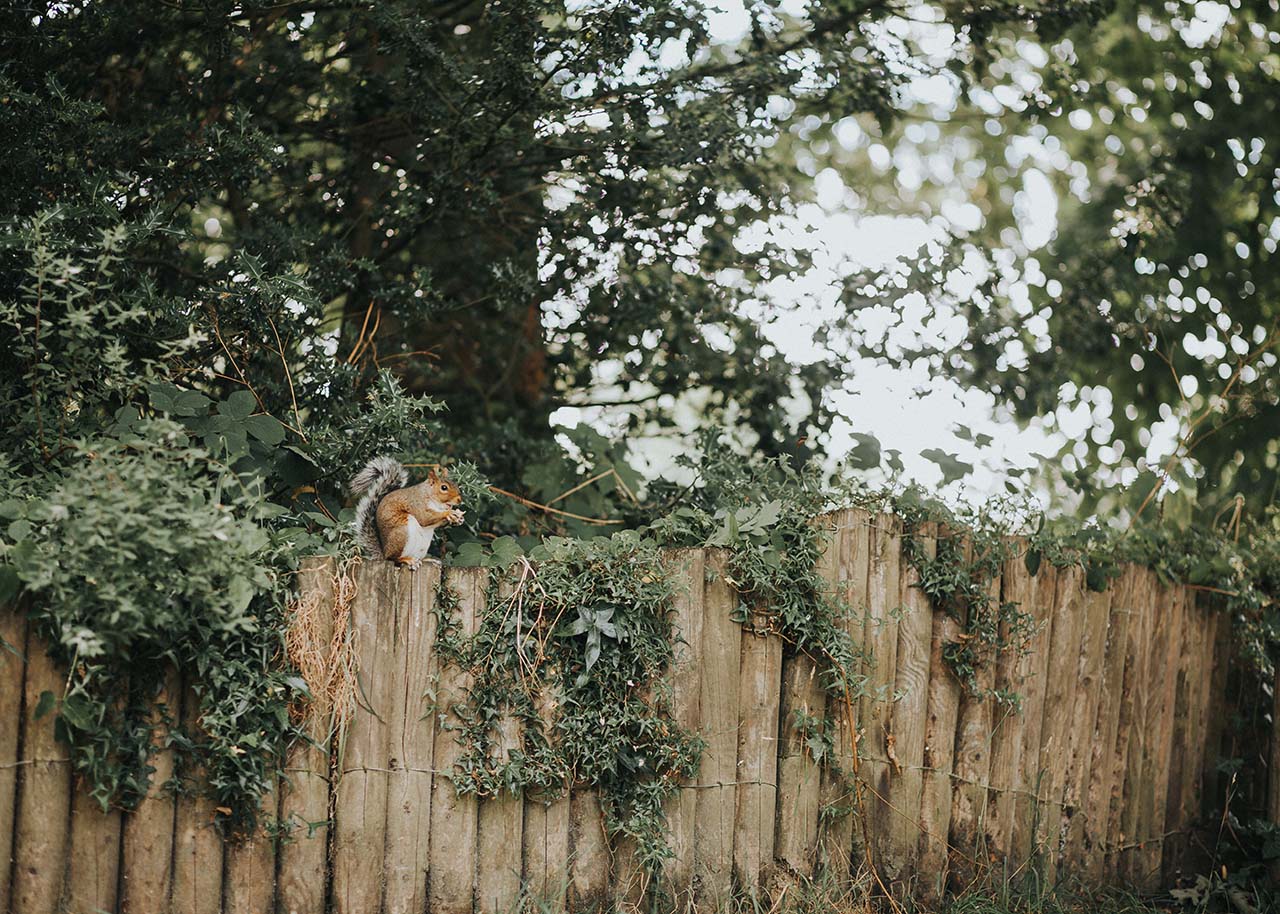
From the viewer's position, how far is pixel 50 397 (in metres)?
3.50

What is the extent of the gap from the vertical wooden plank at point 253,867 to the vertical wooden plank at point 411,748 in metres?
0.35

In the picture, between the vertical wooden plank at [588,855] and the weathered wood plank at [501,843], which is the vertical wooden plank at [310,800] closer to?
the weathered wood plank at [501,843]

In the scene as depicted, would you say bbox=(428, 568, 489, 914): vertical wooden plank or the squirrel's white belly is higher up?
the squirrel's white belly

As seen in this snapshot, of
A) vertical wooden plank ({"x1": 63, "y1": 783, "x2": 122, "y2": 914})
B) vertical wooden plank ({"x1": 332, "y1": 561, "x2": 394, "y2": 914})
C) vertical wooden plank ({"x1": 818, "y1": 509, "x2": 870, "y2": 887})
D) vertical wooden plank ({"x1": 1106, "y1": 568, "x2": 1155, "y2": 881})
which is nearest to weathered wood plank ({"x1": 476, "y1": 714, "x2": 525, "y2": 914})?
vertical wooden plank ({"x1": 332, "y1": 561, "x2": 394, "y2": 914})

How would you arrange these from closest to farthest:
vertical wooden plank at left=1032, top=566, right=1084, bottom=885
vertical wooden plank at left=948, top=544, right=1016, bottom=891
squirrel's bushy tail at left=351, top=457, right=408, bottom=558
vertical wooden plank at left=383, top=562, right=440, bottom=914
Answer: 1. vertical wooden plank at left=383, top=562, right=440, bottom=914
2. squirrel's bushy tail at left=351, top=457, right=408, bottom=558
3. vertical wooden plank at left=948, top=544, right=1016, bottom=891
4. vertical wooden plank at left=1032, top=566, right=1084, bottom=885

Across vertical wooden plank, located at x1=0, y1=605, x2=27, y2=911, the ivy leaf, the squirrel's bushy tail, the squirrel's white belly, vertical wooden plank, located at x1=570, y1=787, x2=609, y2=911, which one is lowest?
vertical wooden plank, located at x1=570, y1=787, x2=609, y2=911

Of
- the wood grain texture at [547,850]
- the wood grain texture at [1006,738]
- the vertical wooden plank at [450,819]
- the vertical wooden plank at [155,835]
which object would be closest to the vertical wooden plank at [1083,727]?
the wood grain texture at [1006,738]

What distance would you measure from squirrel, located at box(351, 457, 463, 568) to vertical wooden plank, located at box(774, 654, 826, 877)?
4.51ft

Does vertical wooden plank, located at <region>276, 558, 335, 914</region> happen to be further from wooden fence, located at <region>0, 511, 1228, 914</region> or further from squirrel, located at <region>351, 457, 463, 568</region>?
squirrel, located at <region>351, 457, 463, 568</region>

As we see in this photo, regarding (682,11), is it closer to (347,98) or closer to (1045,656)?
(347,98)

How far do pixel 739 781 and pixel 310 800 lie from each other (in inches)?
57.5

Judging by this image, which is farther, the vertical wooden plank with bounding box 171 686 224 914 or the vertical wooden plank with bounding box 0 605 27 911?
the vertical wooden plank with bounding box 171 686 224 914

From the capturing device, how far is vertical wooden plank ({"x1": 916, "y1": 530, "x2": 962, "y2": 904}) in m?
4.03

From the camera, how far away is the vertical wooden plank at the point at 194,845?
9.78ft
